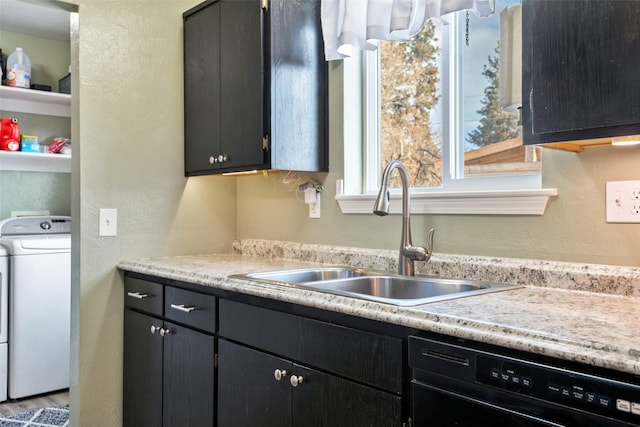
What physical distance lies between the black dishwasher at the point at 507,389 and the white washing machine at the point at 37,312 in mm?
2737

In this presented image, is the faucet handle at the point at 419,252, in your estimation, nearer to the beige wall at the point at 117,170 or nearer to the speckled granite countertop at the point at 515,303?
the speckled granite countertop at the point at 515,303

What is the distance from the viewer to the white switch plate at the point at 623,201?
1.42 meters

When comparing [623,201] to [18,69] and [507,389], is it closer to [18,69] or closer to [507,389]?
[507,389]

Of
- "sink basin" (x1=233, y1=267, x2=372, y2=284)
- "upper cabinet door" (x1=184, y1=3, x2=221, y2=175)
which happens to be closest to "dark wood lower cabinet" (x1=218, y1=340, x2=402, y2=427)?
"sink basin" (x1=233, y1=267, x2=372, y2=284)

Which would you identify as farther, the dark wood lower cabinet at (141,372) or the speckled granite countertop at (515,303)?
the dark wood lower cabinet at (141,372)

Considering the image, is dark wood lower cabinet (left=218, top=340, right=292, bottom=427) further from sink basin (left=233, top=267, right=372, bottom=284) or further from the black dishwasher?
the black dishwasher

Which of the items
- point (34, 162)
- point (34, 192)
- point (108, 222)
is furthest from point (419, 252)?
point (34, 192)

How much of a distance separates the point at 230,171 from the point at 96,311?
2.74 ft

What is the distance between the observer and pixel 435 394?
1110 mm

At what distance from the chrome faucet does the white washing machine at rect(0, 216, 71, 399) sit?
90.3 inches

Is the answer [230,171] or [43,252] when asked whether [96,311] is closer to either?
[230,171]

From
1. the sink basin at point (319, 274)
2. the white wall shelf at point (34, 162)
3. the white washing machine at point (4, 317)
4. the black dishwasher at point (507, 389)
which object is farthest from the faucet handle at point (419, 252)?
the white wall shelf at point (34, 162)

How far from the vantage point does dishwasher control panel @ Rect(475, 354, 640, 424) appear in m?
0.85

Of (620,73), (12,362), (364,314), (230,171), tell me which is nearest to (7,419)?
(12,362)
